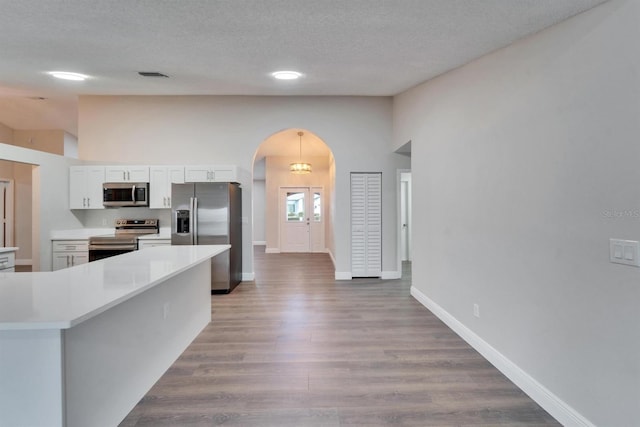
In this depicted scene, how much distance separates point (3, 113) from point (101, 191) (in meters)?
3.84

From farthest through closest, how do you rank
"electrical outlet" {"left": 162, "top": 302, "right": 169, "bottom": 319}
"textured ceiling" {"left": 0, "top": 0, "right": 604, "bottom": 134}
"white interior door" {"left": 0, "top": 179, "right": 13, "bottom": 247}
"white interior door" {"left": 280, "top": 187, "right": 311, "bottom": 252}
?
"white interior door" {"left": 280, "top": 187, "right": 311, "bottom": 252}
"white interior door" {"left": 0, "top": 179, "right": 13, "bottom": 247}
"electrical outlet" {"left": 162, "top": 302, "right": 169, "bottom": 319}
"textured ceiling" {"left": 0, "top": 0, "right": 604, "bottom": 134}

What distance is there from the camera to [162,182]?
492 centimetres

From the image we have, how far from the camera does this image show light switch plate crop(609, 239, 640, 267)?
1578 millimetres

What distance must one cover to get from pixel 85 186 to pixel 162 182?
1.22 meters

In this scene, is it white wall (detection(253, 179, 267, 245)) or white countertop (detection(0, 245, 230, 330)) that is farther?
white wall (detection(253, 179, 267, 245))

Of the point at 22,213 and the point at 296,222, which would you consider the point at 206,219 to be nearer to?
the point at 296,222

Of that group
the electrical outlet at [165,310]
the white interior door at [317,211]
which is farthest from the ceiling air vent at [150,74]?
the white interior door at [317,211]

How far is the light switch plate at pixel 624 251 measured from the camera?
1.58 metres

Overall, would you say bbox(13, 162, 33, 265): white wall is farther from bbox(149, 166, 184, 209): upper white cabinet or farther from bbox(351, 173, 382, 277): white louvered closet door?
bbox(351, 173, 382, 277): white louvered closet door

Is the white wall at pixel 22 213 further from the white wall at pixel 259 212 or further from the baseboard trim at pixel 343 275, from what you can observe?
the baseboard trim at pixel 343 275

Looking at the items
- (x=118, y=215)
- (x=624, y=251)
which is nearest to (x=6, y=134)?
(x=118, y=215)

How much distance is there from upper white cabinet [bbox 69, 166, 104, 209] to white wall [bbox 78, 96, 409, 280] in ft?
1.17

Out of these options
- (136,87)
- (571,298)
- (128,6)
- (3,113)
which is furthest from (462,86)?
(3,113)

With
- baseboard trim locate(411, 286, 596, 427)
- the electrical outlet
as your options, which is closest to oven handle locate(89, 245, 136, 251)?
the electrical outlet
